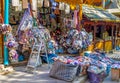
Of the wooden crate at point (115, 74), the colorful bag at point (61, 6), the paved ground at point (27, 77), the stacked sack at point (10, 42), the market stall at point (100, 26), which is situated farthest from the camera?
the market stall at point (100, 26)

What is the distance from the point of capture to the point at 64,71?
8.55 metres

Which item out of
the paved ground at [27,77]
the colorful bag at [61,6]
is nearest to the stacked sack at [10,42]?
the paved ground at [27,77]

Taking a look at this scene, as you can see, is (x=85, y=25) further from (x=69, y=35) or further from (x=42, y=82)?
(x=42, y=82)

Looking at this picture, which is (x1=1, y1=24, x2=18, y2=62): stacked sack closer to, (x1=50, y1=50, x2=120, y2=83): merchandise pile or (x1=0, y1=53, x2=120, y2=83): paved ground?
(x1=0, y1=53, x2=120, y2=83): paved ground

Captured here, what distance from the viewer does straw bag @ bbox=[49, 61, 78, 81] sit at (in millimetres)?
8406

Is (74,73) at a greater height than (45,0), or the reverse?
(45,0)

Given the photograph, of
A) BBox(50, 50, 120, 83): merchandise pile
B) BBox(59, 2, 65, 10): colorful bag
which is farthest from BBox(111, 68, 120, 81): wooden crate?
BBox(59, 2, 65, 10): colorful bag

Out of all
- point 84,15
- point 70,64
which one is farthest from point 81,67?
point 84,15

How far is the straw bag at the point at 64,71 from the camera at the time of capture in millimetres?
8406

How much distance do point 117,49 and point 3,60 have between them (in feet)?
37.3

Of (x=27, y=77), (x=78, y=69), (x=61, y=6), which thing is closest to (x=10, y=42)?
(x=27, y=77)

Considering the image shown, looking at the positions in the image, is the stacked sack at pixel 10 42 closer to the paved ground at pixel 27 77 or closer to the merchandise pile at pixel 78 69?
the paved ground at pixel 27 77

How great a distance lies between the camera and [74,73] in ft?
27.6

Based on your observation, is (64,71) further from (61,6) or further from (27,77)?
(61,6)
